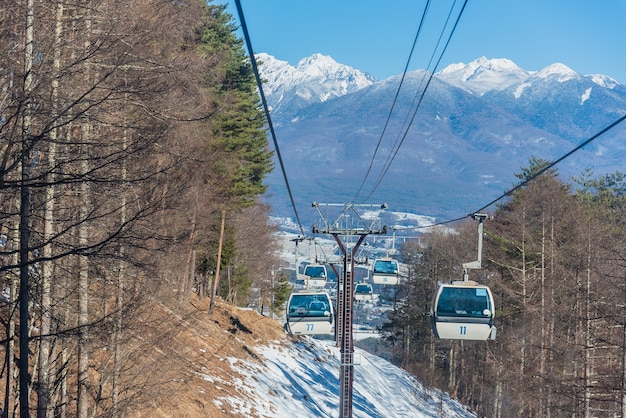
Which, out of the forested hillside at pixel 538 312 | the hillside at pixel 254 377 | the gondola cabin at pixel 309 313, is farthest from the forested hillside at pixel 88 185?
the forested hillside at pixel 538 312

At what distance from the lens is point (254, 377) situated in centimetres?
2831

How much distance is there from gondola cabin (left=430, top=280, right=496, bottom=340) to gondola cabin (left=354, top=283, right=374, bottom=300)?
822 inches

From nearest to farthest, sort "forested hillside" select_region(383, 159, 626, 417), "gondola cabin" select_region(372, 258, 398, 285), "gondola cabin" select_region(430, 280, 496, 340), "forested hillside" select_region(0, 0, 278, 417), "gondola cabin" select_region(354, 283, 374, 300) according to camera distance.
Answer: "forested hillside" select_region(0, 0, 278, 417) < "gondola cabin" select_region(430, 280, 496, 340) < "forested hillside" select_region(383, 159, 626, 417) < "gondola cabin" select_region(372, 258, 398, 285) < "gondola cabin" select_region(354, 283, 374, 300)

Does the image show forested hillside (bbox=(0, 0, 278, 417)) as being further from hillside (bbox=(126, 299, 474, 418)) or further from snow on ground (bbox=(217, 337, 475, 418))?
snow on ground (bbox=(217, 337, 475, 418))

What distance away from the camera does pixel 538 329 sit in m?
34.3

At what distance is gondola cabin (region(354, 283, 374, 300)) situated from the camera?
38.8m

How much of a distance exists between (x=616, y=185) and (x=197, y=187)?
192ft

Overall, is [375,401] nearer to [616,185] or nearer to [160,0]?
Answer: [160,0]

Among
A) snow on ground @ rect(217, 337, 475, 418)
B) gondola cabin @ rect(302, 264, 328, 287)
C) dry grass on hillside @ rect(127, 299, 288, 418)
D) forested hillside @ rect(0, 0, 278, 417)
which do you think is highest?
forested hillside @ rect(0, 0, 278, 417)

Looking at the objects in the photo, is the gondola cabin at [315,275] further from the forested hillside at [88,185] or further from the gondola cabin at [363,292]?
the forested hillside at [88,185]

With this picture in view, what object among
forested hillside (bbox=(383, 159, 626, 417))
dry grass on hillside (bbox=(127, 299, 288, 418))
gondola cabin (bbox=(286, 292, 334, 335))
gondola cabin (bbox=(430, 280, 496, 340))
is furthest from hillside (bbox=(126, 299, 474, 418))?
gondola cabin (bbox=(430, 280, 496, 340))

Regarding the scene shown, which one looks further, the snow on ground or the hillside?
the snow on ground

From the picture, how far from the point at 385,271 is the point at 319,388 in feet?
20.9

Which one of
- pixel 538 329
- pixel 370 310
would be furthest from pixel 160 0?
pixel 370 310
